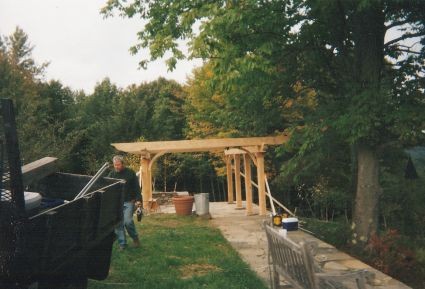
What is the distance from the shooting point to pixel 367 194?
31.9ft

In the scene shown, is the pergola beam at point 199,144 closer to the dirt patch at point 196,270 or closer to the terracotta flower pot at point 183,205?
the terracotta flower pot at point 183,205

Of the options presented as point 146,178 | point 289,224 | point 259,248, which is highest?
point 146,178

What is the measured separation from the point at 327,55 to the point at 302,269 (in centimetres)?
698

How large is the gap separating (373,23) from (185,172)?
25511 millimetres

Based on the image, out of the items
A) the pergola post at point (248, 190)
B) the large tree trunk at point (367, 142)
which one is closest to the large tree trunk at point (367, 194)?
the large tree trunk at point (367, 142)

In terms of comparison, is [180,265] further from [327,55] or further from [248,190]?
[248,190]

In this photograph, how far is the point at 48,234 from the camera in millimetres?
3281

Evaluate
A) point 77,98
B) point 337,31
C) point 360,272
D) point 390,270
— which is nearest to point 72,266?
point 360,272

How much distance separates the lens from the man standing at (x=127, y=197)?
8.62 metres

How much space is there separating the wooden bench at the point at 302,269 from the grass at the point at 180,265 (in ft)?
3.63

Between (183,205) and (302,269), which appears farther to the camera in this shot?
(183,205)

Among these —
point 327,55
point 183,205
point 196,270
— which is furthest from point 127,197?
point 183,205

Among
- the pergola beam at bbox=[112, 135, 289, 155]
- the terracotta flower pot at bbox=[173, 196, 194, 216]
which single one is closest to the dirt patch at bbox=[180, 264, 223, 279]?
the pergola beam at bbox=[112, 135, 289, 155]

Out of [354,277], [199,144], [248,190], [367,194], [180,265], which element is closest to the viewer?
[354,277]
